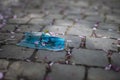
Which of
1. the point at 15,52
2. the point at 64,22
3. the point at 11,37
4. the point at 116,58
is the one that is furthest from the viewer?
the point at 64,22

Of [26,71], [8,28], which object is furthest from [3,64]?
[8,28]

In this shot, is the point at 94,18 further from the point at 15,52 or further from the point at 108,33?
the point at 15,52

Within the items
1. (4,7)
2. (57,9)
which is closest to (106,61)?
(57,9)

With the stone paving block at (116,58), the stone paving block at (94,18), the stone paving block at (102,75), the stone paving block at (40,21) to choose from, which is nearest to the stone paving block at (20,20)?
the stone paving block at (40,21)

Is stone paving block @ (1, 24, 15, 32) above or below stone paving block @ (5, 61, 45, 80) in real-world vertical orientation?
above

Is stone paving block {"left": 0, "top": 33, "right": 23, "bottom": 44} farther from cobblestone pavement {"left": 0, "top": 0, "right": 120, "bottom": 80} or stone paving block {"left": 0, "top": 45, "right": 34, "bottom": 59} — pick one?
stone paving block {"left": 0, "top": 45, "right": 34, "bottom": 59}

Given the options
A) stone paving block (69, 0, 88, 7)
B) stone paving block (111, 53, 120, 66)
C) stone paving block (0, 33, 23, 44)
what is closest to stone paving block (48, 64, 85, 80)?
stone paving block (111, 53, 120, 66)
